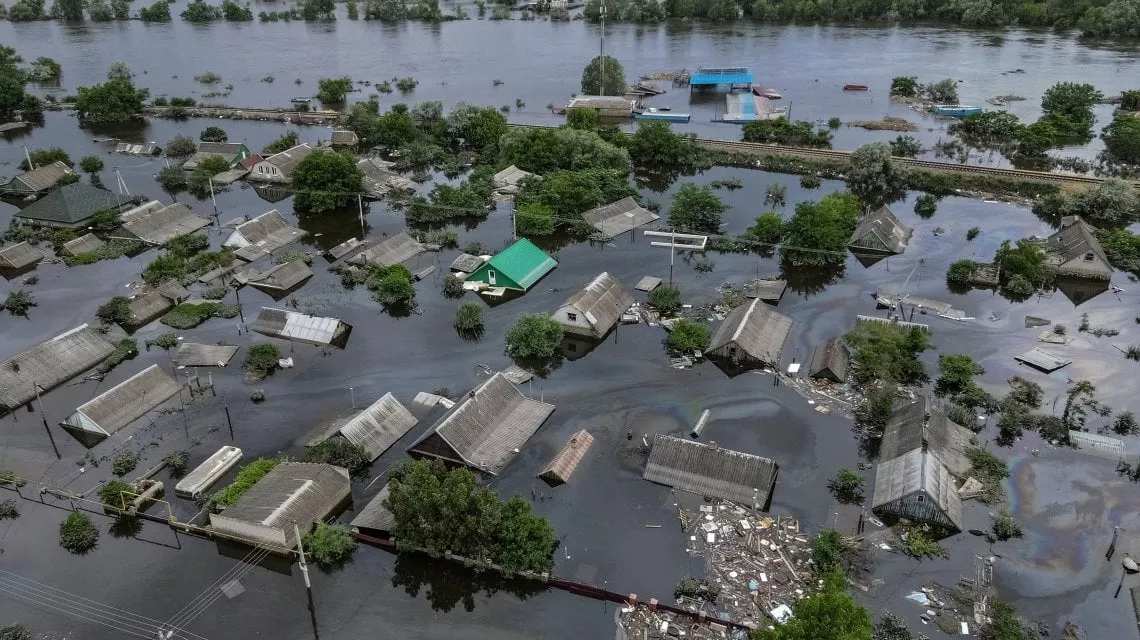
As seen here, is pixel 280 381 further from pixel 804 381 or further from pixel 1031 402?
pixel 1031 402

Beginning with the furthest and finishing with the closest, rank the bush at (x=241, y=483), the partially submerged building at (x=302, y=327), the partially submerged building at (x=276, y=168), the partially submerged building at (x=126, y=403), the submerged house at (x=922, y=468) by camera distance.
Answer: the partially submerged building at (x=276, y=168) < the partially submerged building at (x=302, y=327) < the partially submerged building at (x=126, y=403) < the bush at (x=241, y=483) < the submerged house at (x=922, y=468)

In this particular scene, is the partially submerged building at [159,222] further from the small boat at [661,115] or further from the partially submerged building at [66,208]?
the small boat at [661,115]

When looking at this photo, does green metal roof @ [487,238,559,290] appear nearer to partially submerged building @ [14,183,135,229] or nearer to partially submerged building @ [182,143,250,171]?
partially submerged building @ [14,183,135,229]

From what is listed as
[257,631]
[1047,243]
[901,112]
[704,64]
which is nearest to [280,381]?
[257,631]

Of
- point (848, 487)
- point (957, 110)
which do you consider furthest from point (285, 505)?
point (957, 110)

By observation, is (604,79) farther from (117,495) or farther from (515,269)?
(117,495)

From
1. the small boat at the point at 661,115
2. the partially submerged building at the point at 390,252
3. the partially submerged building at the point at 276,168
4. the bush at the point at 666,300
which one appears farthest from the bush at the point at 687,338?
the small boat at the point at 661,115
